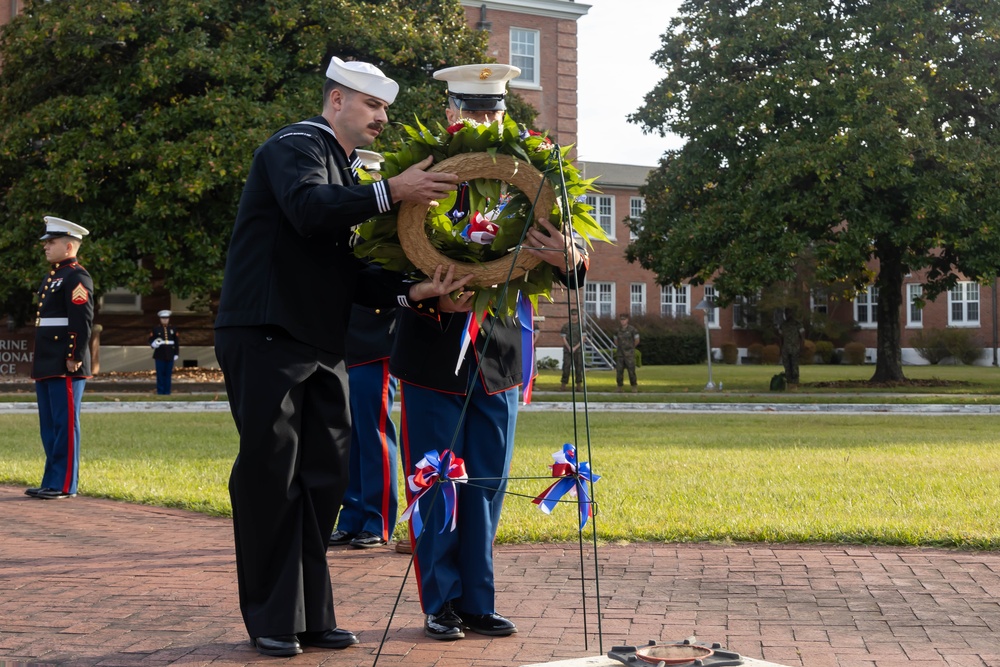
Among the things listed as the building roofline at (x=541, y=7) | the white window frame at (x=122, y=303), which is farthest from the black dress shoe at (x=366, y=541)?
the building roofline at (x=541, y=7)

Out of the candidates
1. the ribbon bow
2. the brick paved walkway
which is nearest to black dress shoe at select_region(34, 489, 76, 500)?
the brick paved walkway

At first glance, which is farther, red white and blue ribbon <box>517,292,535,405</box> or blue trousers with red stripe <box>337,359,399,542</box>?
blue trousers with red stripe <box>337,359,399,542</box>

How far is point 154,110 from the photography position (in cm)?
2562

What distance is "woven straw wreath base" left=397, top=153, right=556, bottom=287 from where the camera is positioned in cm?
412

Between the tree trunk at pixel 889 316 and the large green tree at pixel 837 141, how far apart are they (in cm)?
13

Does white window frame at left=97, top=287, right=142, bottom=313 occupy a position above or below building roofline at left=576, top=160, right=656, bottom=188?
below

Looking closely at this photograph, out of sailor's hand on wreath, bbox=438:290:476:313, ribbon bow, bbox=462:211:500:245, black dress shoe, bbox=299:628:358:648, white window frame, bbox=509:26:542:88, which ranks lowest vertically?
black dress shoe, bbox=299:628:358:648

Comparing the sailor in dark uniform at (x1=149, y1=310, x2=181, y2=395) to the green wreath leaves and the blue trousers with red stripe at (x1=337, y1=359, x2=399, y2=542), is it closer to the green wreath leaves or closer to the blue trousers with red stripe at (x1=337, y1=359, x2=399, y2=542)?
the blue trousers with red stripe at (x1=337, y1=359, x2=399, y2=542)

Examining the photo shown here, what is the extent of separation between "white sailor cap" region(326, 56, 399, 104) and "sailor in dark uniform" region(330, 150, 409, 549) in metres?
2.31

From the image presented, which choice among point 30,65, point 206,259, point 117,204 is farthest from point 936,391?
point 30,65

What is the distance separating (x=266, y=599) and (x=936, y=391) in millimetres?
26335

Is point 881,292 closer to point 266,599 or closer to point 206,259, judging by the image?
point 206,259

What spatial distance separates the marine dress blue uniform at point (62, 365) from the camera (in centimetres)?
904

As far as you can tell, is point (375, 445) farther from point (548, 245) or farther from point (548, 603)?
point (548, 245)
